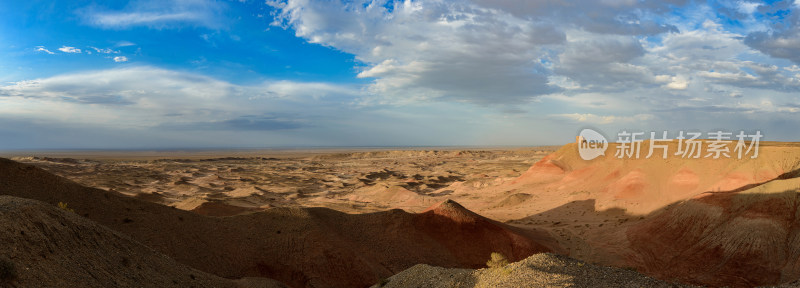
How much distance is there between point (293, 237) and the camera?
16516 millimetres

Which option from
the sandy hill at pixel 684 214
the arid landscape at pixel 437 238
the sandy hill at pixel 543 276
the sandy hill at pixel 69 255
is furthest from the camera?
the sandy hill at pixel 684 214

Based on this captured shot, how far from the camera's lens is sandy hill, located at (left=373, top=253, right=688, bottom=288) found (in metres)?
8.09

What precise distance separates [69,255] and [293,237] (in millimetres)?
8670

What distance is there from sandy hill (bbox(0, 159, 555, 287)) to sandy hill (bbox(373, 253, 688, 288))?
257 inches

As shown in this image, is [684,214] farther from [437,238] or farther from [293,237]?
[293,237]

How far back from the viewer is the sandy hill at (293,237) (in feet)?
47.0

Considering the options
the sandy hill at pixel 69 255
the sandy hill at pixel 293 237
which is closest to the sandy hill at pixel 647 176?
the sandy hill at pixel 293 237

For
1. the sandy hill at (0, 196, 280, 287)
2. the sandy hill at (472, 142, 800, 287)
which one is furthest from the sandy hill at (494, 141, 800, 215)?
the sandy hill at (0, 196, 280, 287)

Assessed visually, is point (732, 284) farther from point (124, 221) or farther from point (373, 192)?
point (373, 192)

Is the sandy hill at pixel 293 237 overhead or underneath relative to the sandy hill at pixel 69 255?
underneath

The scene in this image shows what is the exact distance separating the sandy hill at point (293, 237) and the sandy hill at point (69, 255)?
3423mm

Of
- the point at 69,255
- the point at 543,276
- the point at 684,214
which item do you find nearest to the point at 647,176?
the point at 684,214

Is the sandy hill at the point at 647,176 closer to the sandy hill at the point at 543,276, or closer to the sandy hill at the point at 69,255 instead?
the sandy hill at the point at 543,276

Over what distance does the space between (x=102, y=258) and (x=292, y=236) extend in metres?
7.92
